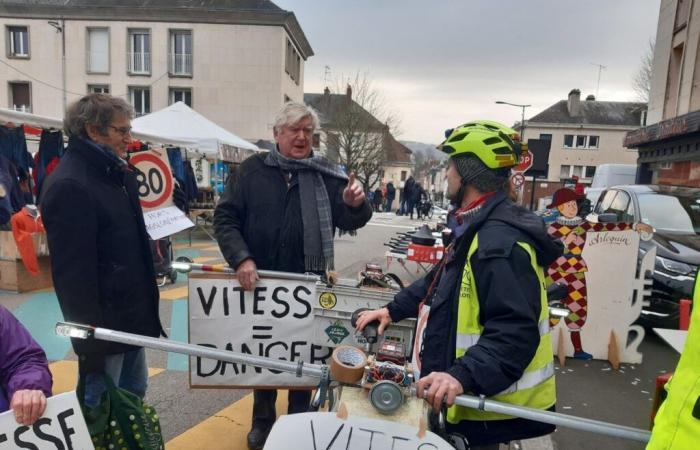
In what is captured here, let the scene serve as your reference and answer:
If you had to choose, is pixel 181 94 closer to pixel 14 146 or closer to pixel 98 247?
pixel 14 146

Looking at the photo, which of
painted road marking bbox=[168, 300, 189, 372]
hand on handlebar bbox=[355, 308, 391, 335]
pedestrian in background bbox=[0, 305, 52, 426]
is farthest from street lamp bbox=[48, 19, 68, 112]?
hand on handlebar bbox=[355, 308, 391, 335]

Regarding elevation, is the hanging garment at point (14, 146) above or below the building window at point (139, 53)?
below

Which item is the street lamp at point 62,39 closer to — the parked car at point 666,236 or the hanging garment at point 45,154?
the hanging garment at point 45,154

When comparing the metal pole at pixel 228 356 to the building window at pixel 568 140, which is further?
the building window at pixel 568 140

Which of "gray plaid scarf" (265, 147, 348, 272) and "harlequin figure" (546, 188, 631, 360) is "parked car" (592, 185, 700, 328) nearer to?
"harlequin figure" (546, 188, 631, 360)

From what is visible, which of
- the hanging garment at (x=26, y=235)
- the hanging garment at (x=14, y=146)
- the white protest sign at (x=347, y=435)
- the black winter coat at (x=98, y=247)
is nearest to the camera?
the white protest sign at (x=347, y=435)

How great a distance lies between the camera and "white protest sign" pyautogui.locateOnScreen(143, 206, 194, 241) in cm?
462

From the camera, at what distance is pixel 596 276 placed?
15.8ft

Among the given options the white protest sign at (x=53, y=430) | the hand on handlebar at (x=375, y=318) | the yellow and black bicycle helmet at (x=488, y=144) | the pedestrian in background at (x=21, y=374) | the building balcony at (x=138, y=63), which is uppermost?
the building balcony at (x=138, y=63)

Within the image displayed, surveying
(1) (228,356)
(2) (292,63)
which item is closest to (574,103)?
(2) (292,63)

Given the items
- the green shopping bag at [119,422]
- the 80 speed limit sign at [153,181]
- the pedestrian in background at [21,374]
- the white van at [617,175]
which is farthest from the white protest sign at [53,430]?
the white van at [617,175]

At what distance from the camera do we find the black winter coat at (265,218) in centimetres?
284

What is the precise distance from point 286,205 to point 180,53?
30.3m

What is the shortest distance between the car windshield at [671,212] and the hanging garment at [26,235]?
342 inches
